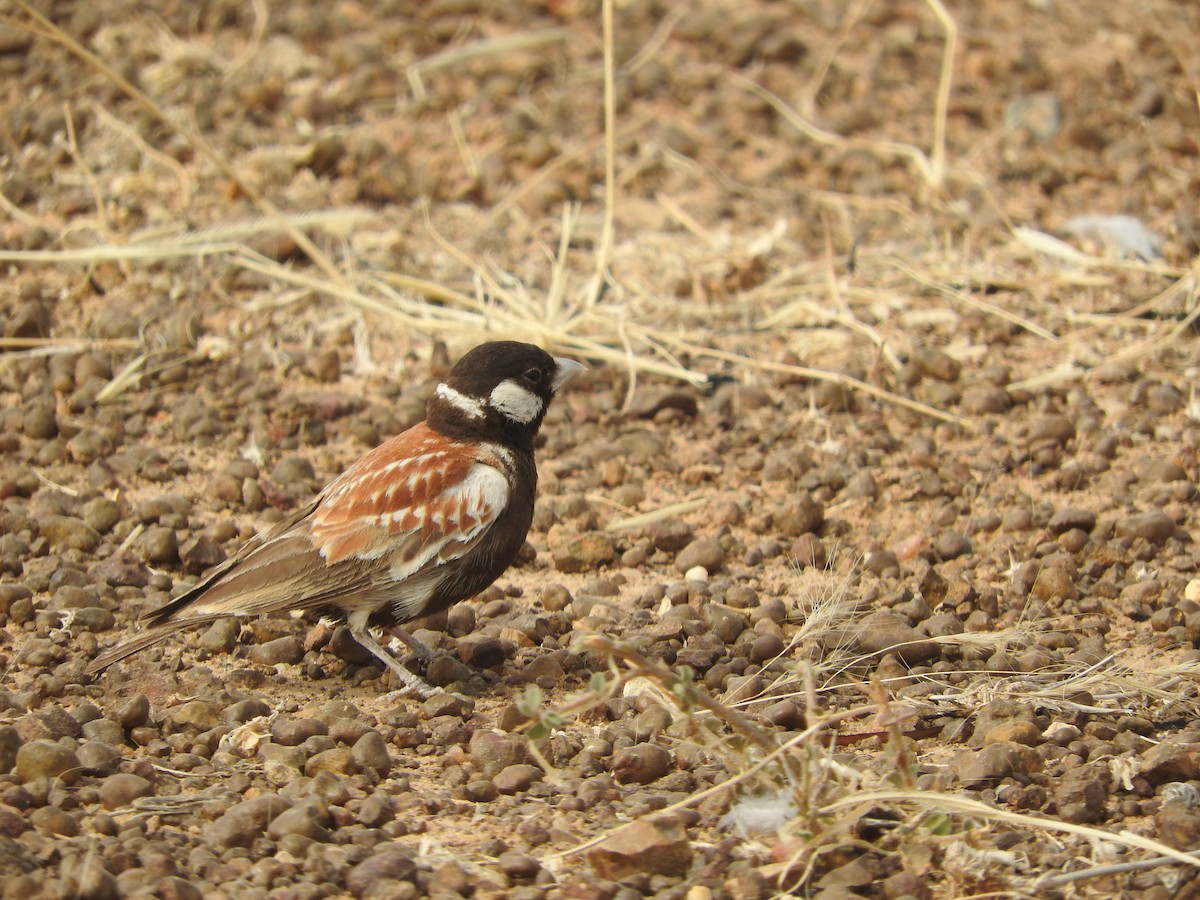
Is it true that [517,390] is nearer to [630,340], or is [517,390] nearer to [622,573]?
[622,573]

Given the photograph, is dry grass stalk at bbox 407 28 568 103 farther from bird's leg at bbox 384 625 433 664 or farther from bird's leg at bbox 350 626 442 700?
bird's leg at bbox 350 626 442 700

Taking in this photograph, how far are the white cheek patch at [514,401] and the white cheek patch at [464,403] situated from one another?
0.16 ft

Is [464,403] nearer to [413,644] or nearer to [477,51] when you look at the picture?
[413,644]

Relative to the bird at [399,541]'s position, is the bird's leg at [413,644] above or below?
below

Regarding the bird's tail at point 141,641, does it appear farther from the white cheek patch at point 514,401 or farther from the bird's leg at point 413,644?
the white cheek patch at point 514,401

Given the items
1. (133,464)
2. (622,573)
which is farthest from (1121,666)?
(133,464)

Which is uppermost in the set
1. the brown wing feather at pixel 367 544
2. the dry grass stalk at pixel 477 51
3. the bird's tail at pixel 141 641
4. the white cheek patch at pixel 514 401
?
the dry grass stalk at pixel 477 51

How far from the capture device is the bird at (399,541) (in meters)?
4.99

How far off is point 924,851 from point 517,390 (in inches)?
97.5

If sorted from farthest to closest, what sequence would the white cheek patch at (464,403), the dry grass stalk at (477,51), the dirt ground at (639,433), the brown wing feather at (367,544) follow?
the dry grass stalk at (477,51) → the white cheek patch at (464,403) → the brown wing feather at (367,544) → the dirt ground at (639,433)

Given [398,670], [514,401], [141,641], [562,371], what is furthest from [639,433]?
[141,641]

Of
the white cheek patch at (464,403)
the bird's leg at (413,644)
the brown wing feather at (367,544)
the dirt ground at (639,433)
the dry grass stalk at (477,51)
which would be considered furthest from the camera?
the dry grass stalk at (477,51)

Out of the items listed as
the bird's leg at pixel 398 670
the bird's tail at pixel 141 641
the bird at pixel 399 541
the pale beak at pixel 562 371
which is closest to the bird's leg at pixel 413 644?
the bird at pixel 399 541

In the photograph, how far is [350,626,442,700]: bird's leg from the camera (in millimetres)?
4973
